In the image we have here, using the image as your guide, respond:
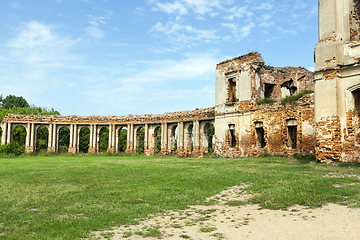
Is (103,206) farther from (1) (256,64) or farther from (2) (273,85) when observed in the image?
(2) (273,85)

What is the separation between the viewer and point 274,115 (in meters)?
20.7

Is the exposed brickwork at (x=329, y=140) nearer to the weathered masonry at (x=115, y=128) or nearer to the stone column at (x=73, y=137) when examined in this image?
the weathered masonry at (x=115, y=128)

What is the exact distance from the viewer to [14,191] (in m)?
9.63

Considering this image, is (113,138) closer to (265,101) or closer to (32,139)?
(32,139)

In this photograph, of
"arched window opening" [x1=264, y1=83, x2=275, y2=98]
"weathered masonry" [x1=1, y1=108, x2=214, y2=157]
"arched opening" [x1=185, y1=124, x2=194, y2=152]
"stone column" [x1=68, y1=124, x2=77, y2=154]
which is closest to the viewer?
"arched window opening" [x1=264, y1=83, x2=275, y2=98]

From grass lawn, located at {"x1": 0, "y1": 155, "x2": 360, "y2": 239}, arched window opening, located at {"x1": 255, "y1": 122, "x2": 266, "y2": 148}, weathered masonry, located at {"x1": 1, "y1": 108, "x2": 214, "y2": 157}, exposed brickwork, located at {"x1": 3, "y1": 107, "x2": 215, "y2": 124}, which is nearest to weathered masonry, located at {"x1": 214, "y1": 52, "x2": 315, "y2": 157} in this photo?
arched window opening, located at {"x1": 255, "y1": 122, "x2": 266, "y2": 148}

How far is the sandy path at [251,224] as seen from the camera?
527cm

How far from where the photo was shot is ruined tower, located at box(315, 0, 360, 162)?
44.5 ft

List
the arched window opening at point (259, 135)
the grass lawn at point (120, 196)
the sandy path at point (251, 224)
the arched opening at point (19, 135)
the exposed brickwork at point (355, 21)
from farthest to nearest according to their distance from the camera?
the arched opening at point (19, 135) < the arched window opening at point (259, 135) < the exposed brickwork at point (355, 21) < the grass lawn at point (120, 196) < the sandy path at point (251, 224)

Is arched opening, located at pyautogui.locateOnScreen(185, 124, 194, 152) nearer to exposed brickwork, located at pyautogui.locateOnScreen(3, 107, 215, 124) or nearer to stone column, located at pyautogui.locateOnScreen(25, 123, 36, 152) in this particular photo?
exposed brickwork, located at pyautogui.locateOnScreen(3, 107, 215, 124)

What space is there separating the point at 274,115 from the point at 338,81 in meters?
7.02

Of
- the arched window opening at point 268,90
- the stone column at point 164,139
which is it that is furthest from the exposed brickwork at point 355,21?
the stone column at point 164,139

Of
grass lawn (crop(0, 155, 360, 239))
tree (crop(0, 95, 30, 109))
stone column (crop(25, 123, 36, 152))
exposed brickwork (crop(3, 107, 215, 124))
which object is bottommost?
grass lawn (crop(0, 155, 360, 239))

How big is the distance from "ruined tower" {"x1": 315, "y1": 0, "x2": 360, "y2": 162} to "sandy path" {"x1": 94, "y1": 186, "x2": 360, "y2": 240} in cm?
824
